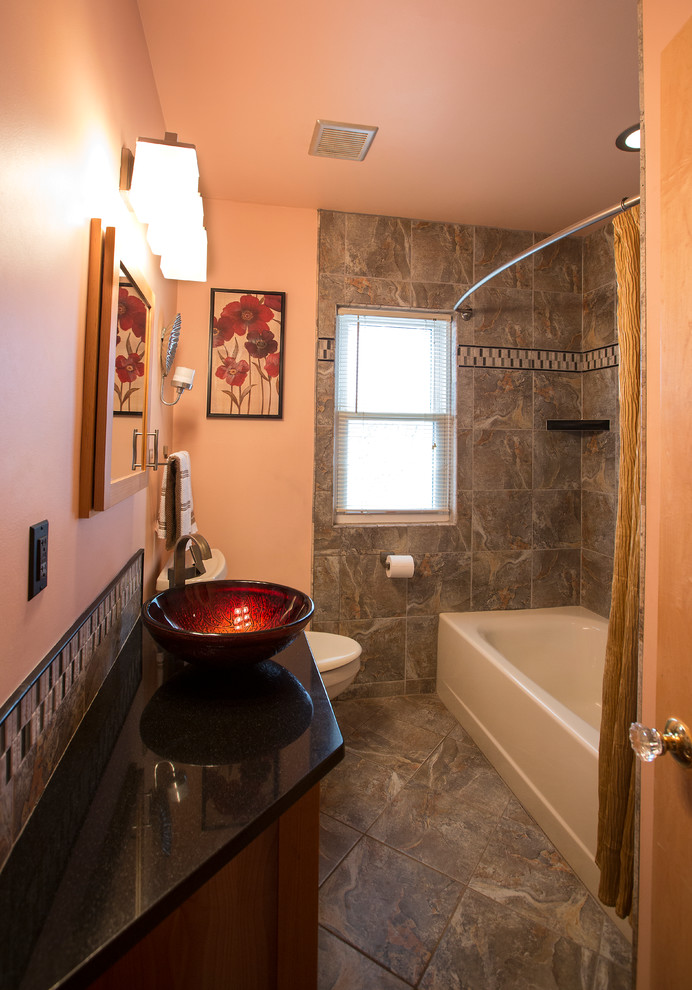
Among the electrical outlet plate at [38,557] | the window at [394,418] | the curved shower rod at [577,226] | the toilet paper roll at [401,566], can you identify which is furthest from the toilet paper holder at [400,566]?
the electrical outlet plate at [38,557]

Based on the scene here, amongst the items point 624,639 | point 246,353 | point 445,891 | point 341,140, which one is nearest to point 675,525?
point 624,639

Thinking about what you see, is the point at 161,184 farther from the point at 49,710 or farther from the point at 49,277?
the point at 49,710

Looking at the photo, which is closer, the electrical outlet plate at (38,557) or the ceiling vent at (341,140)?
the electrical outlet plate at (38,557)

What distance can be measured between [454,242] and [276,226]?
0.95 metres

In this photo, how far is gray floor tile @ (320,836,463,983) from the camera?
146cm

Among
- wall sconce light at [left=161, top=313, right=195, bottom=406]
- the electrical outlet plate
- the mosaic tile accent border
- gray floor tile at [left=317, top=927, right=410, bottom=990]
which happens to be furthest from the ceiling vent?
gray floor tile at [left=317, top=927, right=410, bottom=990]

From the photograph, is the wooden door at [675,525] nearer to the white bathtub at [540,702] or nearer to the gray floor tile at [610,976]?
the gray floor tile at [610,976]

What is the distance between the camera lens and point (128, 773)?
0.84 meters

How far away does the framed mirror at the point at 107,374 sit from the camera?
43.8 inches

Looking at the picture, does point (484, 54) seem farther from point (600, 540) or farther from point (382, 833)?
point (382, 833)

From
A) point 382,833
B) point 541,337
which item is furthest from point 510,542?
point 382,833

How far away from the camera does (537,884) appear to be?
1.68 meters

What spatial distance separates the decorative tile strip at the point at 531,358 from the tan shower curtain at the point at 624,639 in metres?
1.47

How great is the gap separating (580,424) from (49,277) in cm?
259
